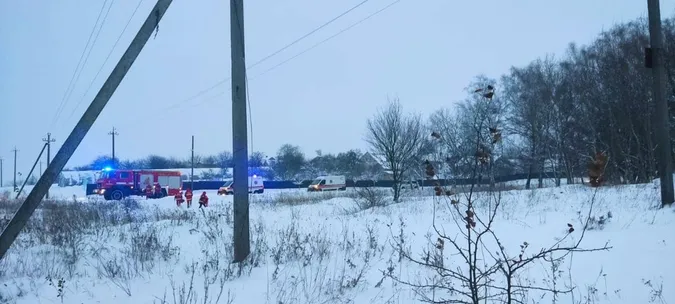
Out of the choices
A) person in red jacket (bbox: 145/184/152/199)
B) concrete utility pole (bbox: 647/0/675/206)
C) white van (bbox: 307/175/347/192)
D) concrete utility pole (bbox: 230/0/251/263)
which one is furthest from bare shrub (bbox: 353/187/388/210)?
white van (bbox: 307/175/347/192)

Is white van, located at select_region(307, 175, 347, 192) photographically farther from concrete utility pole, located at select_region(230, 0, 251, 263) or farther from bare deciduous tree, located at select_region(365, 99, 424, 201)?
concrete utility pole, located at select_region(230, 0, 251, 263)

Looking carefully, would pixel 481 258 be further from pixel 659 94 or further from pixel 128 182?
pixel 128 182

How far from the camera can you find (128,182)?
40719 mm

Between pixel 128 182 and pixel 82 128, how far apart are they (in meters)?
37.6

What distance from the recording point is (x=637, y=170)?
2122 cm

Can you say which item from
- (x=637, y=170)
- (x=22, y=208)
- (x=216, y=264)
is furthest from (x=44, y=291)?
(x=637, y=170)

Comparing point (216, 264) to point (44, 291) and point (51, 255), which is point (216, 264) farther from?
point (51, 255)

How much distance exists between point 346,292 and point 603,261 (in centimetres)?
320

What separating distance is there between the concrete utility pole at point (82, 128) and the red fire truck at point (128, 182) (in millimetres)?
31564

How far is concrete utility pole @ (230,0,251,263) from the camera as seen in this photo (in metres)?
7.34

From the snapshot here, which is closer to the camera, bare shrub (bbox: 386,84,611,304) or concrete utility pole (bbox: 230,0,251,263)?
bare shrub (bbox: 386,84,611,304)

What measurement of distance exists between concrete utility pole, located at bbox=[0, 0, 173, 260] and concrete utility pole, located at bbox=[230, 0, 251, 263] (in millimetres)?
1409

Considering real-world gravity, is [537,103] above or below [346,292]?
above

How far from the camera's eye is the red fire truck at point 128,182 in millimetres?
39031
